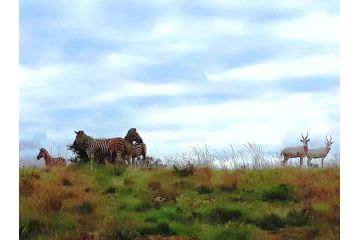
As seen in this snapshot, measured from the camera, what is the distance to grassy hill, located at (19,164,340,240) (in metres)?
9.86

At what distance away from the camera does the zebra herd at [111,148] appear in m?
10.3

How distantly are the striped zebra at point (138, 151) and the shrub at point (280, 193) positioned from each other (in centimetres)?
154

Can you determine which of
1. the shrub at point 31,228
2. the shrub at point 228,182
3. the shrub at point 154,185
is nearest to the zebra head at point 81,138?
the shrub at point 154,185

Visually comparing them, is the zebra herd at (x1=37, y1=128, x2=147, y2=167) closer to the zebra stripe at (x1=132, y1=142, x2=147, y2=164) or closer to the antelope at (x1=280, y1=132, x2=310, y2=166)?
the zebra stripe at (x1=132, y1=142, x2=147, y2=164)

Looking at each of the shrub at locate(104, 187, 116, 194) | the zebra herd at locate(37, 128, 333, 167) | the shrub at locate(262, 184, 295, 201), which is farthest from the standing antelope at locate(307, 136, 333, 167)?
the shrub at locate(104, 187, 116, 194)

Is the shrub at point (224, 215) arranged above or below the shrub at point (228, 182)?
below

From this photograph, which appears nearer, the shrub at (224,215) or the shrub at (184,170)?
the shrub at (224,215)

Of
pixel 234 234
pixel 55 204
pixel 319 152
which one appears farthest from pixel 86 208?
pixel 319 152

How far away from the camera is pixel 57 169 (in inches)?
Answer: 431

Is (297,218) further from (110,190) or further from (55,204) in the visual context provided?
(55,204)

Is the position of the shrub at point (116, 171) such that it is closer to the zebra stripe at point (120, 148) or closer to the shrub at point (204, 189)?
the zebra stripe at point (120, 148)

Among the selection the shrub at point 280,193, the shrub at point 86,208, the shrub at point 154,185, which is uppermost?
the shrub at point 154,185

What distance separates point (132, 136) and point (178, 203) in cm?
95

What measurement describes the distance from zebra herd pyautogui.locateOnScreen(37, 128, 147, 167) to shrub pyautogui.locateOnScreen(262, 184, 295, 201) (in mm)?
1561
